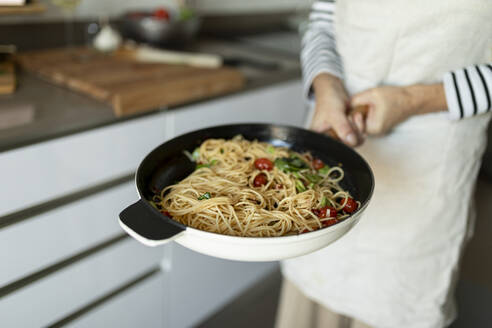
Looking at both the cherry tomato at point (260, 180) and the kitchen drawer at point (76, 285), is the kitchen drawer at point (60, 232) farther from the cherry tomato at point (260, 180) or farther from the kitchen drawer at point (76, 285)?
the cherry tomato at point (260, 180)

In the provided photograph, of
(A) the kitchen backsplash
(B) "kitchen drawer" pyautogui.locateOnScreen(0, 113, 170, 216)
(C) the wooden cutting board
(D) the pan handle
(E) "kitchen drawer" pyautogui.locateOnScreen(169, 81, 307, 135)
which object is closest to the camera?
(D) the pan handle

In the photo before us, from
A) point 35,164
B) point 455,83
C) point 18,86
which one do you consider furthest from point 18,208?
point 455,83

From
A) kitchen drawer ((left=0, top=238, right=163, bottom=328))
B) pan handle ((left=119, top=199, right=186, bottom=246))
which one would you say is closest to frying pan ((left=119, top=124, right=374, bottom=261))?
pan handle ((left=119, top=199, right=186, bottom=246))

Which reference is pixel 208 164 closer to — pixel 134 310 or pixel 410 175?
pixel 410 175

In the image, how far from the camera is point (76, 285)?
1181 mm

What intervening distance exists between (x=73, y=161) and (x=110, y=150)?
0.11 metres

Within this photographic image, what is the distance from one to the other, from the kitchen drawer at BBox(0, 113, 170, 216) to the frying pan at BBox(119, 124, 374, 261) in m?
0.36

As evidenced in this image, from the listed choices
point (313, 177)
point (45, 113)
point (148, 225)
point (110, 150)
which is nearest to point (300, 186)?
point (313, 177)

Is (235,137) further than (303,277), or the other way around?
(303,277)

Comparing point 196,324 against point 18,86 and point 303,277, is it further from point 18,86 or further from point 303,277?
point 18,86

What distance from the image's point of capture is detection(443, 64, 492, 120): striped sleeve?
0.88 meters

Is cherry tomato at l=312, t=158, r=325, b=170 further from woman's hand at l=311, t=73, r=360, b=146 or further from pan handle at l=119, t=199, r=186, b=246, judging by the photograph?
pan handle at l=119, t=199, r=186, b=246

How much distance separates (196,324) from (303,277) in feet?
2.07

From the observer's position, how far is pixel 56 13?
166 cm
